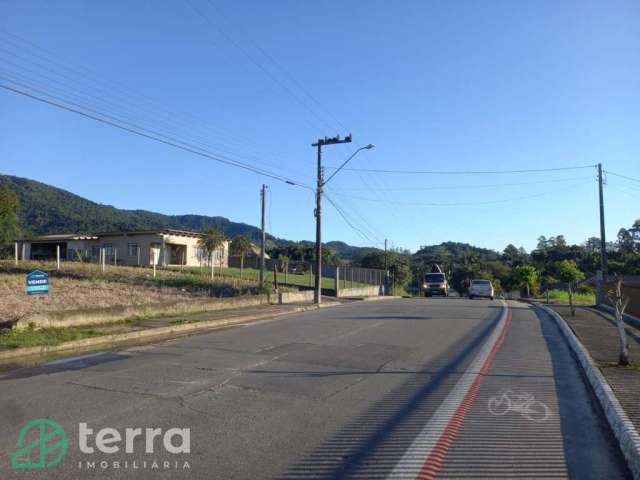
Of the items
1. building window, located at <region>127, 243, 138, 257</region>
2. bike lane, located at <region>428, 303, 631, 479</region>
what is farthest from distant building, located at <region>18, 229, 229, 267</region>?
bike lane, located at <region>428, 303, 631, 479</region>

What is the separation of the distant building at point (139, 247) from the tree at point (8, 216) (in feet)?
13.2

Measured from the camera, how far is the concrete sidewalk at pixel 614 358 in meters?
7.26

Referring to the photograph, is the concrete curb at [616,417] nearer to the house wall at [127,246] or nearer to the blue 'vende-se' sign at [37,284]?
the blue 'vende-se' sign at [37,284]

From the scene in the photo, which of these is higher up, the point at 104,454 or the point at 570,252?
the point at 570,252

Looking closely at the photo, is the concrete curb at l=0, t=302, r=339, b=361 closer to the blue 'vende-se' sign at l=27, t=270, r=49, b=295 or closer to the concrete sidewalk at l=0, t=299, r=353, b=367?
the concrete sidewalk at l=0, t=299, r=353, b=367

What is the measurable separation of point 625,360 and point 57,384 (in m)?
9.59

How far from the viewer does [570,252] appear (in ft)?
338

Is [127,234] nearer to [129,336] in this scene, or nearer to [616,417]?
[129,336]

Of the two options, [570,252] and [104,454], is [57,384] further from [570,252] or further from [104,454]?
[570,252]

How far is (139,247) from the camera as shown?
5125cm

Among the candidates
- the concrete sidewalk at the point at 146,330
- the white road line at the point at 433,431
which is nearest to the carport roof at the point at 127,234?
the concrete sidewalk at the point at 146,330

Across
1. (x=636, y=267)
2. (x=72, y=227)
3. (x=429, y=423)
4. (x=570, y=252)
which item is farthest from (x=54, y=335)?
(x=570, y=252)

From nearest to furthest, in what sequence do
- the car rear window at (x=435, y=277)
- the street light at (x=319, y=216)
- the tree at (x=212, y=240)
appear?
the street light at (x=319, y=216) → the tree at (x=212, y=240) → the car rear window at (x=435, y=277)

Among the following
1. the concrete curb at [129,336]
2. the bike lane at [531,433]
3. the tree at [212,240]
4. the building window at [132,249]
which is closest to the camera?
the bike lane at [531,433]
